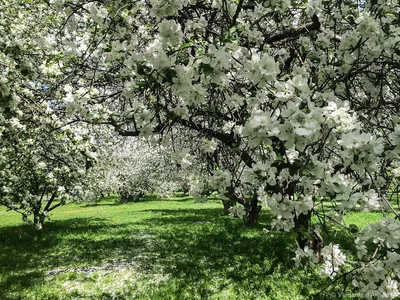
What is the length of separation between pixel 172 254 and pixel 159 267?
119cm

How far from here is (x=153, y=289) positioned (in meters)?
5.81

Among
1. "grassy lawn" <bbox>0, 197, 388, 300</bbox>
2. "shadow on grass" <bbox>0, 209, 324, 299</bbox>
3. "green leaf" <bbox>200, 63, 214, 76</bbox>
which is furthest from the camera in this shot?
"shadow on grass" <bbox>0, 209, 324, 299</bbox>

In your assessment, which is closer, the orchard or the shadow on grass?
the orchard

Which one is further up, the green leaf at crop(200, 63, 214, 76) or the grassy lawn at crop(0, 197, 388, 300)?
the green leaf at crop(200, 63, 214, 76)

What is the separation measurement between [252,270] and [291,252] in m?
1.57

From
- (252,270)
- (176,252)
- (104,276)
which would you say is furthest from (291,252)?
(104,276)

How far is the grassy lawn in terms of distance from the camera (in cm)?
577

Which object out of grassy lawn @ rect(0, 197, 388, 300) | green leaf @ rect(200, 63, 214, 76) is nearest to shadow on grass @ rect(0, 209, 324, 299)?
grassy lawn @ rect(0, 197, 388, 300)

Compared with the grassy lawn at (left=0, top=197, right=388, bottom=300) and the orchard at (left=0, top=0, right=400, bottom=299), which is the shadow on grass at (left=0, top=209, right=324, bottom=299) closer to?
the grassy lawn at (left=0, top=197, right=388, bottom=300)

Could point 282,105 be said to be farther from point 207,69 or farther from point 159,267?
point 159,267

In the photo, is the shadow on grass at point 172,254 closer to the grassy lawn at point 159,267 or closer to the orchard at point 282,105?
the grassy lawn at point 159,267

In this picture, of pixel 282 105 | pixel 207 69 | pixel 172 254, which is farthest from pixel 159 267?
pixel 207 69

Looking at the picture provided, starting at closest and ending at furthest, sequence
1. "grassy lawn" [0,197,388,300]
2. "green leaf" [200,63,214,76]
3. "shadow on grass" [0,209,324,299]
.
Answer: "green leaf" [200,63,214,76] < "grassy lawn" [0,197,388,300] < "shadow on grass" [0,209,324,299]

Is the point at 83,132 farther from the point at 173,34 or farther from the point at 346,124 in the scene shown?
the point at 346,124
